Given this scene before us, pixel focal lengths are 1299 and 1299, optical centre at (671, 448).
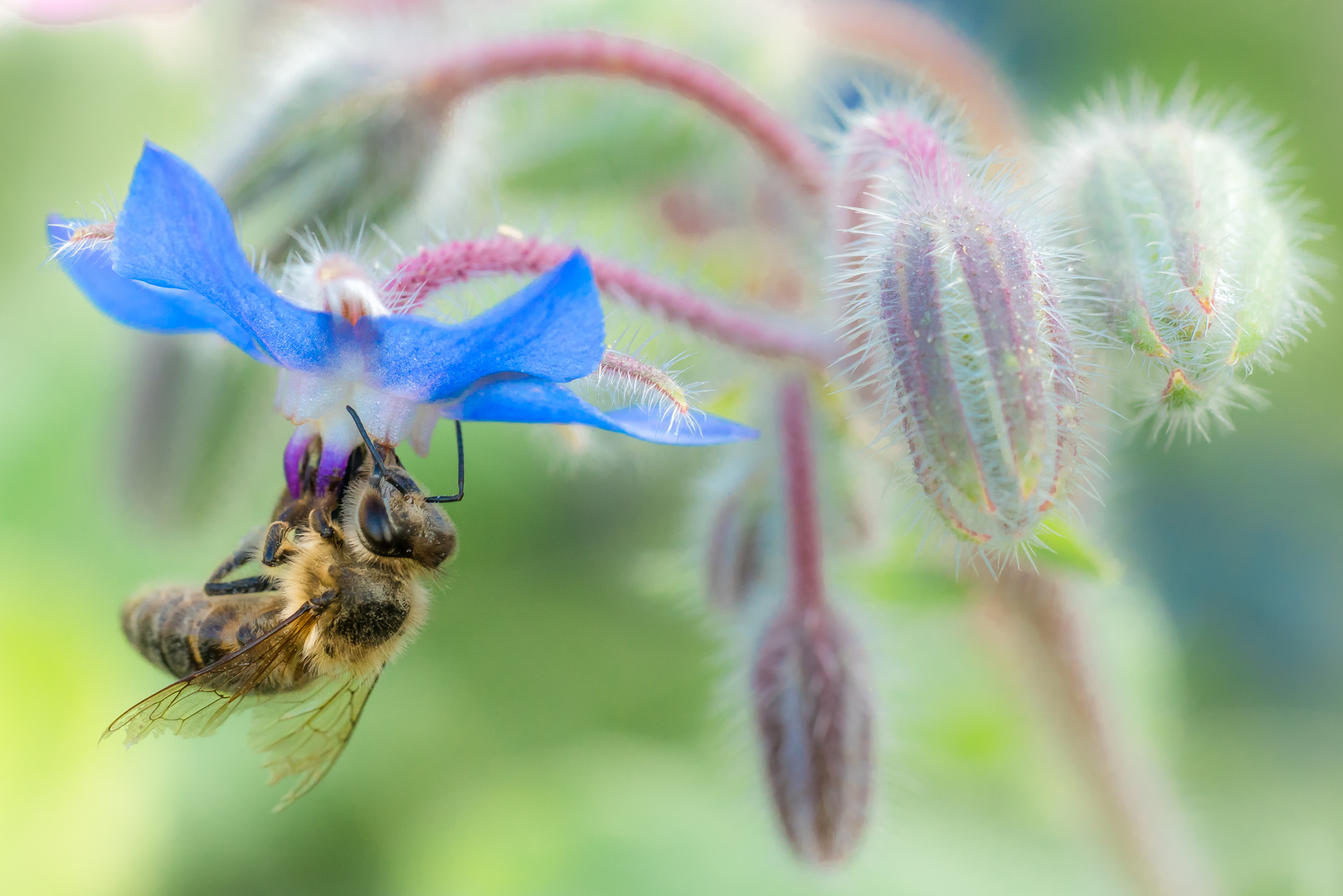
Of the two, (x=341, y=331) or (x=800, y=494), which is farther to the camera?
(x=800, y=494)

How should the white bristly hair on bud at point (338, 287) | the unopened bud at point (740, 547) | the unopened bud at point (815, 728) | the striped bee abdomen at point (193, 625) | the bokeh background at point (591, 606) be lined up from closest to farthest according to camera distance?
the white bristly hair on bud at point (338, 287) → the striped bee abdomen at point (193, 625) → the unopened bud at point (815, 728) → the unopened bud at point (740, 547) → the bokeh background at point (591, 606)

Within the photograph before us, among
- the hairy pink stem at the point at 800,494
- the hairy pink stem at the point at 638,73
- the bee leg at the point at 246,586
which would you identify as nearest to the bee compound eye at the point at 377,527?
the bee leg at the point at 246,586

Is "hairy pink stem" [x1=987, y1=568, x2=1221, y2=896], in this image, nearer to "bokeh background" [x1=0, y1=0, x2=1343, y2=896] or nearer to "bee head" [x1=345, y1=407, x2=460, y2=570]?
"bokeh background" [x1=0, y1=0, x2=1343, y2=896]

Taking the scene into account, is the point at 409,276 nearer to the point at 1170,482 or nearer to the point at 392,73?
the point at 392,73

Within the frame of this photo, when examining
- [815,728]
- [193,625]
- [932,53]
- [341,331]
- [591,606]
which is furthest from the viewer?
[591,606]

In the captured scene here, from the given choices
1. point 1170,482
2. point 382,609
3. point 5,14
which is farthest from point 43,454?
point 1170,482

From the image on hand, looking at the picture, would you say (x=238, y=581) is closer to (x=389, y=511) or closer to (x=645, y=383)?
(x=389, y=511)

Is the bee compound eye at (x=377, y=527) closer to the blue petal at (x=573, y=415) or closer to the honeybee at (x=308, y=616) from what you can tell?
the honeybee at (x=308, y=616)

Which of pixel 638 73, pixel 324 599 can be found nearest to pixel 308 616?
pixel 324 599
